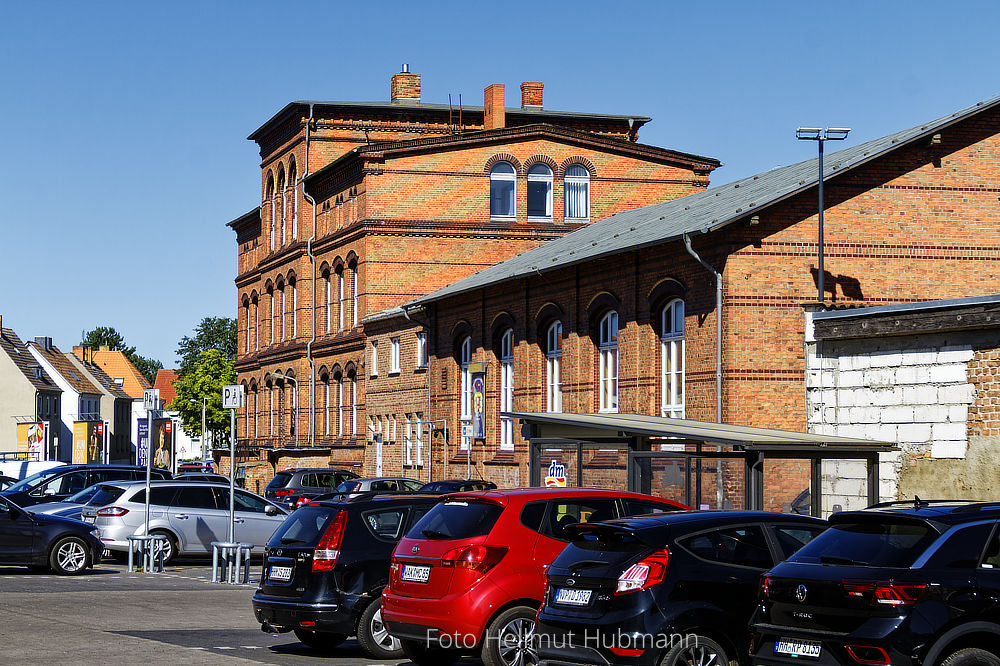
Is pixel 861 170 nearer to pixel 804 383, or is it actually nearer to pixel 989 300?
pixel 804 383

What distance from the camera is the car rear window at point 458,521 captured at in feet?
39.5

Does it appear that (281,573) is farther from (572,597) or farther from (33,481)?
(33,481)

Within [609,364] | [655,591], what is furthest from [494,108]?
[655,591]

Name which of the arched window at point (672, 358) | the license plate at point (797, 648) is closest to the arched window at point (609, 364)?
the arched window at point (672, 358)

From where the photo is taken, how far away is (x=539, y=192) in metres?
55.1

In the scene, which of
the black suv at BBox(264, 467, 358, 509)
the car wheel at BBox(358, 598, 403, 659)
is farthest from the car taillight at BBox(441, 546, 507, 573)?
the black suv at BBox(264, 467, 358, 509)

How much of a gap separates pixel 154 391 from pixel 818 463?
40.6 ft

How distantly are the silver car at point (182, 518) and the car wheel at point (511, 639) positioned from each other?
14267 millimetres

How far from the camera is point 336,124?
2453 inches

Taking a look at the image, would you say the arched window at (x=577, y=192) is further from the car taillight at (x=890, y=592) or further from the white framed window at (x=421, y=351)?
the car taillight at (x=890, y=592)

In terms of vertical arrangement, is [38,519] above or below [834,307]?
below

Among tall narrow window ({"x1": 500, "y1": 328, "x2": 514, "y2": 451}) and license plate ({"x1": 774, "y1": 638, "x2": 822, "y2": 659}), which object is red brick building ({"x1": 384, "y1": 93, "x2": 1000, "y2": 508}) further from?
license plate ({"x1": 774, "y1": 638, "x2": 822, "y2": 659})

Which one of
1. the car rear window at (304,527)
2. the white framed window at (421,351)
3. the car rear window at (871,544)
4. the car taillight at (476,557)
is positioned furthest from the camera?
the white framed window at (421,351)

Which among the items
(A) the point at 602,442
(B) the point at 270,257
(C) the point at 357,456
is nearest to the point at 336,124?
(B) the point at 270,257
